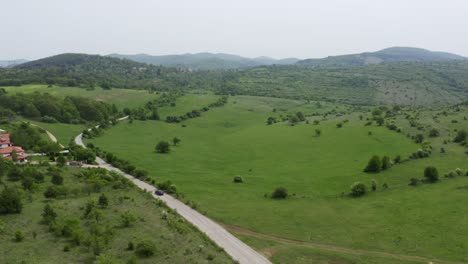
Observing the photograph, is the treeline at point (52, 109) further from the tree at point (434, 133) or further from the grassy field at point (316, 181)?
the tree at point (434, 133)

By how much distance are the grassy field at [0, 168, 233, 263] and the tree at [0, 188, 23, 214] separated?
0.98 meters

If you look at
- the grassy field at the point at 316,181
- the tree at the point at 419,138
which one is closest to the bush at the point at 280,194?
the grassy field at the point at 316,181

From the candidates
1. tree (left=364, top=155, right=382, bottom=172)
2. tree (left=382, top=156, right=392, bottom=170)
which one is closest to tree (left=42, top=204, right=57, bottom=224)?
tree (left=364, top=155, right=382, bottom=172)

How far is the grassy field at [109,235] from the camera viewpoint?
4394cm

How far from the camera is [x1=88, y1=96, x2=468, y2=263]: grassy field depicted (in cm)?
5691

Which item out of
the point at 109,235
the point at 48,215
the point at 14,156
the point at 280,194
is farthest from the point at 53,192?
the point at 280,194

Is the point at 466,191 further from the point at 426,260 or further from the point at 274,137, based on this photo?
the point at 274,137

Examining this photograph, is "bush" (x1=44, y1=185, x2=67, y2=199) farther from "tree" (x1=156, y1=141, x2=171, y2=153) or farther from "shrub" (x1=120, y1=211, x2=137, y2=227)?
"tree" (x1=156, y1=141, x2=171, y2=153)

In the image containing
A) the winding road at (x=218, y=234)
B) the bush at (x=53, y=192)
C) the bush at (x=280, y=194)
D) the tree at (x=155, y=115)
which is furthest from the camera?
the tree at (x=155, y=115)

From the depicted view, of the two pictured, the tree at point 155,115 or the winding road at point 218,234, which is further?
the tree at point 155,115

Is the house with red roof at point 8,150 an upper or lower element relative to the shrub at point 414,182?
upper

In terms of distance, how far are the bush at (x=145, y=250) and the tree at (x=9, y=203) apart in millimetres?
23771

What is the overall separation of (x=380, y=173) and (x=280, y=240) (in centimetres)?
4726

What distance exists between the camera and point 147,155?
118312mm
